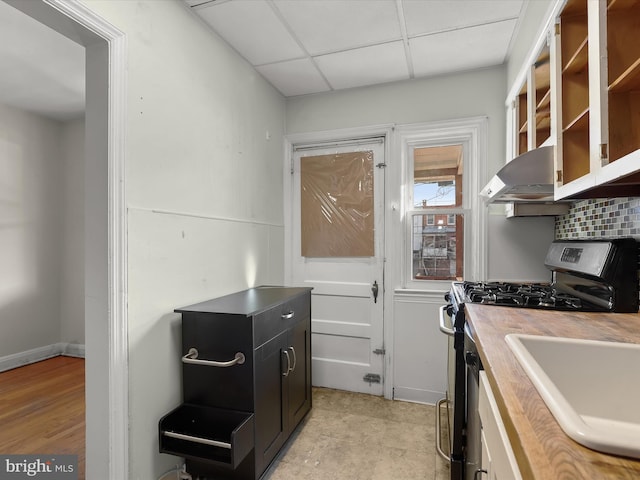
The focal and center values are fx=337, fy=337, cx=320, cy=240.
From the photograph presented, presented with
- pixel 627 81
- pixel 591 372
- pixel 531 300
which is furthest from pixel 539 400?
pixel 531 300

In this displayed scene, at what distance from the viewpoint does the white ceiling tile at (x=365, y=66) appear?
7.66 feet

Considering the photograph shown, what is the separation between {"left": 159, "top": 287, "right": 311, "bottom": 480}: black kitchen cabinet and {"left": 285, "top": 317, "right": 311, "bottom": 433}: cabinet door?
147 mm

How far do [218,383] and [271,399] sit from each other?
312 millimetres

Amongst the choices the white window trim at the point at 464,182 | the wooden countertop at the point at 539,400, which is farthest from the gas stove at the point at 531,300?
the white window trim at the point at 464,182

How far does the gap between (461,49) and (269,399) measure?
2526 millimetres

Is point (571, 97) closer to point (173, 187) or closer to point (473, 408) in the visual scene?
point (473, 408)

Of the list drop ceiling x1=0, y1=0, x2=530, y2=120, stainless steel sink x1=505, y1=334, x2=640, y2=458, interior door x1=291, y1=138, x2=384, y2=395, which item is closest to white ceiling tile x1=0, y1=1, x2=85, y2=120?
drop ceiling x1=0, y1=0, x2=530, y2=120

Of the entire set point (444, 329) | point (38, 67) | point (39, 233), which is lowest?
point (444, 329)

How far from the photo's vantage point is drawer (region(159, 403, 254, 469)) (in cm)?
147

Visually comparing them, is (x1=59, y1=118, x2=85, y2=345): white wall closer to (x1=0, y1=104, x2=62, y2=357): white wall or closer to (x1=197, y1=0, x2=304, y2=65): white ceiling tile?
(x1=0, y1=104, x2=62, y2=357): white wall

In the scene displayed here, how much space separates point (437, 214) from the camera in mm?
2729

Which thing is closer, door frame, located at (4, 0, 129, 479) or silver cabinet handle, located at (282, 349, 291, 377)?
door frame, located at (4, 0, 129, 479)

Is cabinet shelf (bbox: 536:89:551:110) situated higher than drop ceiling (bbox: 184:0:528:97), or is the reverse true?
drop ceiling (bbox: 184:0:528:97)

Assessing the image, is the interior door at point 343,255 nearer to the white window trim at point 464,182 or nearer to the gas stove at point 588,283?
the white window trim at point 464,182
